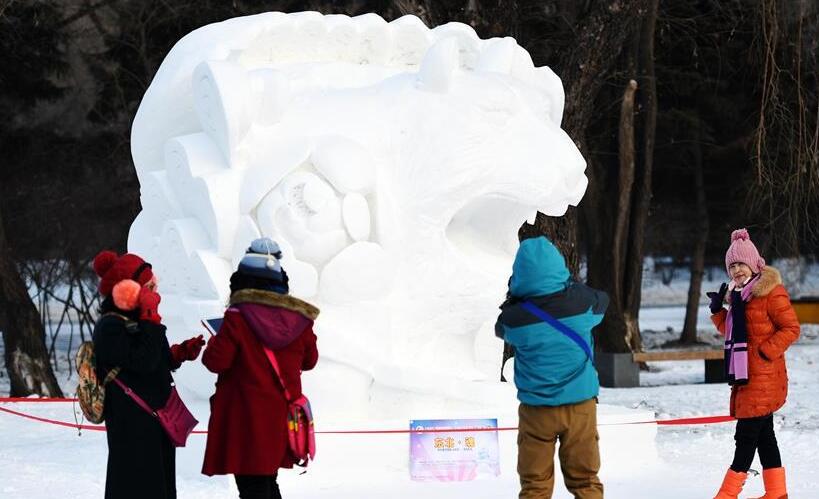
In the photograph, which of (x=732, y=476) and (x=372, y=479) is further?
(x=372, y=479)

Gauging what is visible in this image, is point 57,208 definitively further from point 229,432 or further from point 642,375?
point 229,432

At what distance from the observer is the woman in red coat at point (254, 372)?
171 inches

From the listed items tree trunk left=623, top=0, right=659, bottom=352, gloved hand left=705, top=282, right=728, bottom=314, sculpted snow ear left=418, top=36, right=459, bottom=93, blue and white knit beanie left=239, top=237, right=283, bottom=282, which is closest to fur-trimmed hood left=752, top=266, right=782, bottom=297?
gloved hand left=705, top=282, right=728, bottom=314

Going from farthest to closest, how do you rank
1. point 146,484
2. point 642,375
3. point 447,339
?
point 642,375, point 447,339, point 146,484

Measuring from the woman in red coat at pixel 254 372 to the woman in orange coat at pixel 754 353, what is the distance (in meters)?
2.39

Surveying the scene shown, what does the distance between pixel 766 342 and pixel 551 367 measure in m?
1.70

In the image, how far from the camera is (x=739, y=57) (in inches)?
659

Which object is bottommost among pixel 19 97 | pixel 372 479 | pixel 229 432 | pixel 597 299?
pixel 372 479

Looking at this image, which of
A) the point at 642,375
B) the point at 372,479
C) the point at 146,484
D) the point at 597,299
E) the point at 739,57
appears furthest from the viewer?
the point at 739,57

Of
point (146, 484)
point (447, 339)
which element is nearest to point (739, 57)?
point (447, 339)

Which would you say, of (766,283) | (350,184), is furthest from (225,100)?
(766,283)

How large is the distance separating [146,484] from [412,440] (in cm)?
235

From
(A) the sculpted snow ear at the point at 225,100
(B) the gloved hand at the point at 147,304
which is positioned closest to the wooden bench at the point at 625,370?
(A) the sculpted snow ear at the point at 225,100

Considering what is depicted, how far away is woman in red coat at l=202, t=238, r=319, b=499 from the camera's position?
14.2ft
